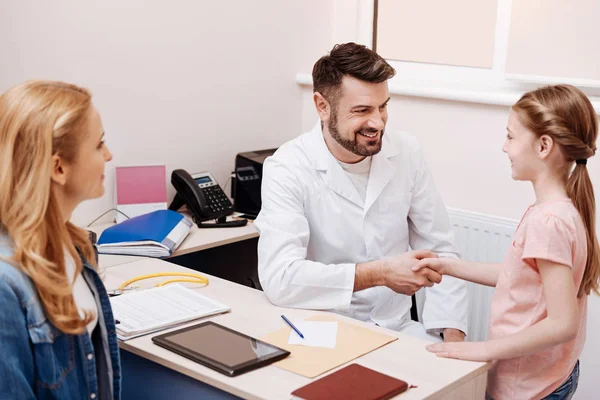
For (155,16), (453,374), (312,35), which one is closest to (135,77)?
(155,16)

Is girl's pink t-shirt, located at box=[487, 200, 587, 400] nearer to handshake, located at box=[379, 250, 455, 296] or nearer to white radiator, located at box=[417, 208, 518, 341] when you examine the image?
handshake, located at box=[379, 250, 455, 296]

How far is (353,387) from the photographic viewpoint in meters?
1.60

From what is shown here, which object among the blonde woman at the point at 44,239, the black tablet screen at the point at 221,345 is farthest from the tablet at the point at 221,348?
the blonde woman at the point at 44,239

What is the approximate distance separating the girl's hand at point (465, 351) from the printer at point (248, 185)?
4.75 feet

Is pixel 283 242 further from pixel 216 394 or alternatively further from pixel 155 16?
pixel 155 16

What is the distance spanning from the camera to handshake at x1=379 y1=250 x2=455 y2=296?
219cm

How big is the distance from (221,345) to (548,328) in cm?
73

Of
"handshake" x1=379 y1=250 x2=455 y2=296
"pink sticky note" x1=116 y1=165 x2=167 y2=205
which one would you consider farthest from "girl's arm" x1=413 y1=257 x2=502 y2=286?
"pink sticky note" x1=116 y1=165 x2=167 y2=205

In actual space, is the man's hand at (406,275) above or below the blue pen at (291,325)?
above

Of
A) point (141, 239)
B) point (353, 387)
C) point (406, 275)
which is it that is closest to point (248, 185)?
point (141, 239)

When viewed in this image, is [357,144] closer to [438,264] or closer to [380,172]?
[380,172]

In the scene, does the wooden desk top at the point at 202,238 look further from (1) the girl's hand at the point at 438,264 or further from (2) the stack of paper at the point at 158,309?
(1) the girl's hand at the point at 438,264

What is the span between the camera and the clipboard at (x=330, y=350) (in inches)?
67.4

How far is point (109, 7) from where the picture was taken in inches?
111
